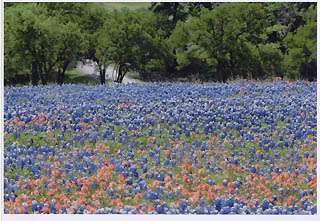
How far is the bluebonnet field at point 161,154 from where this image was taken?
436 cm

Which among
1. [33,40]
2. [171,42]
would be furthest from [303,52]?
[33,40]

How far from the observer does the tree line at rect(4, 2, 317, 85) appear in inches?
557

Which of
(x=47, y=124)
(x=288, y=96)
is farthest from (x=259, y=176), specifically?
(x=288, y=96)

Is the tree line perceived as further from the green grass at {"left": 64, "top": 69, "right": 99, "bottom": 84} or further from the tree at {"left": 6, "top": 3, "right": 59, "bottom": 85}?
the green grass at {"left": 64, "top": 69, "right": 99, "bottom": 84}

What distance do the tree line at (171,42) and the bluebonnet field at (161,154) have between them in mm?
7365

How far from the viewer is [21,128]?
5715mm

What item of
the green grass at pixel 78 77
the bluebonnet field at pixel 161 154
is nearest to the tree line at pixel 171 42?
the green grass at pixel 78 77

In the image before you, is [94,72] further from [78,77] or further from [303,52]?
[303,52]

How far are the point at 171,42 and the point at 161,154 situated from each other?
13.5m

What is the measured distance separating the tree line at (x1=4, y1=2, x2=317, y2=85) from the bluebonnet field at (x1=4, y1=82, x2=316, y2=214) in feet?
24.2

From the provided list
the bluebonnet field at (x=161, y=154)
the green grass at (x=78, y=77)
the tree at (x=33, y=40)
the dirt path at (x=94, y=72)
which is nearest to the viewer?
the bluebonnet field at (x=161, y=154)

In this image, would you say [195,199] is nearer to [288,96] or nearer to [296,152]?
[296,152]

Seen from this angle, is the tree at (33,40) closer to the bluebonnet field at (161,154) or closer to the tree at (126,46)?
the tree at (126,46)

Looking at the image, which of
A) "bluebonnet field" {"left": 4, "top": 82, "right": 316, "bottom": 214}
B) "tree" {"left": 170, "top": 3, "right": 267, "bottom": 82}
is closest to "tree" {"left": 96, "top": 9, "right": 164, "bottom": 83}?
"tree" {"left": 170, "top": 3, "right": 267, "bottom": 82}
